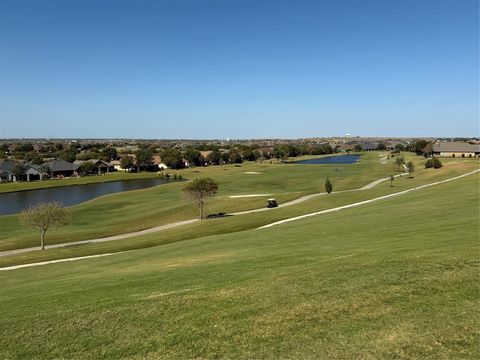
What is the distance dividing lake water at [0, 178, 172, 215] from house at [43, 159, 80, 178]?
27282mm

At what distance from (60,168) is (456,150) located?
142102mm

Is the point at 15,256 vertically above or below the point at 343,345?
below

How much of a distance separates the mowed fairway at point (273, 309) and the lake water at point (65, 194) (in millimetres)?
67766

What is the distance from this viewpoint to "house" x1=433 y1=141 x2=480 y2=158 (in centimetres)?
15400

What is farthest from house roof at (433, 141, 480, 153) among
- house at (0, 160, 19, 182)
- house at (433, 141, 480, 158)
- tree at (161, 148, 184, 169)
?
house at (0, 160, 19, 182)

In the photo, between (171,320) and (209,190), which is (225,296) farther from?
(209,190)

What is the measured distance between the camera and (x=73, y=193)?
100 m

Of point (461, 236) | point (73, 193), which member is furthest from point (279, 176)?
point (461, 236)

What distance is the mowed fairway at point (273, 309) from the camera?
8891mm

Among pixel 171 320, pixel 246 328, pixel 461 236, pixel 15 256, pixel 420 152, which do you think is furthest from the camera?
pixel 420 152

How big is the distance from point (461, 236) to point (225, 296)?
12.2 meters

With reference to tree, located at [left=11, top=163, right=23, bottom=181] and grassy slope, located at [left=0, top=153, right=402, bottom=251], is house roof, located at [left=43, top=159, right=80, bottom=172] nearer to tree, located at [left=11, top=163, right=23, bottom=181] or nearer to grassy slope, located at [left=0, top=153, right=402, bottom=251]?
tree, located at [left=11, top=163, right=23, bottom=181]

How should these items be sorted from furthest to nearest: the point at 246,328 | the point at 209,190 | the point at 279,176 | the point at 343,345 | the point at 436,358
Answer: the point at 279,176, the point at 209,190, the point at 246,328, the point at 343,345, the point at 436,358

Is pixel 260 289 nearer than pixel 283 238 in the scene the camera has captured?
Yes
